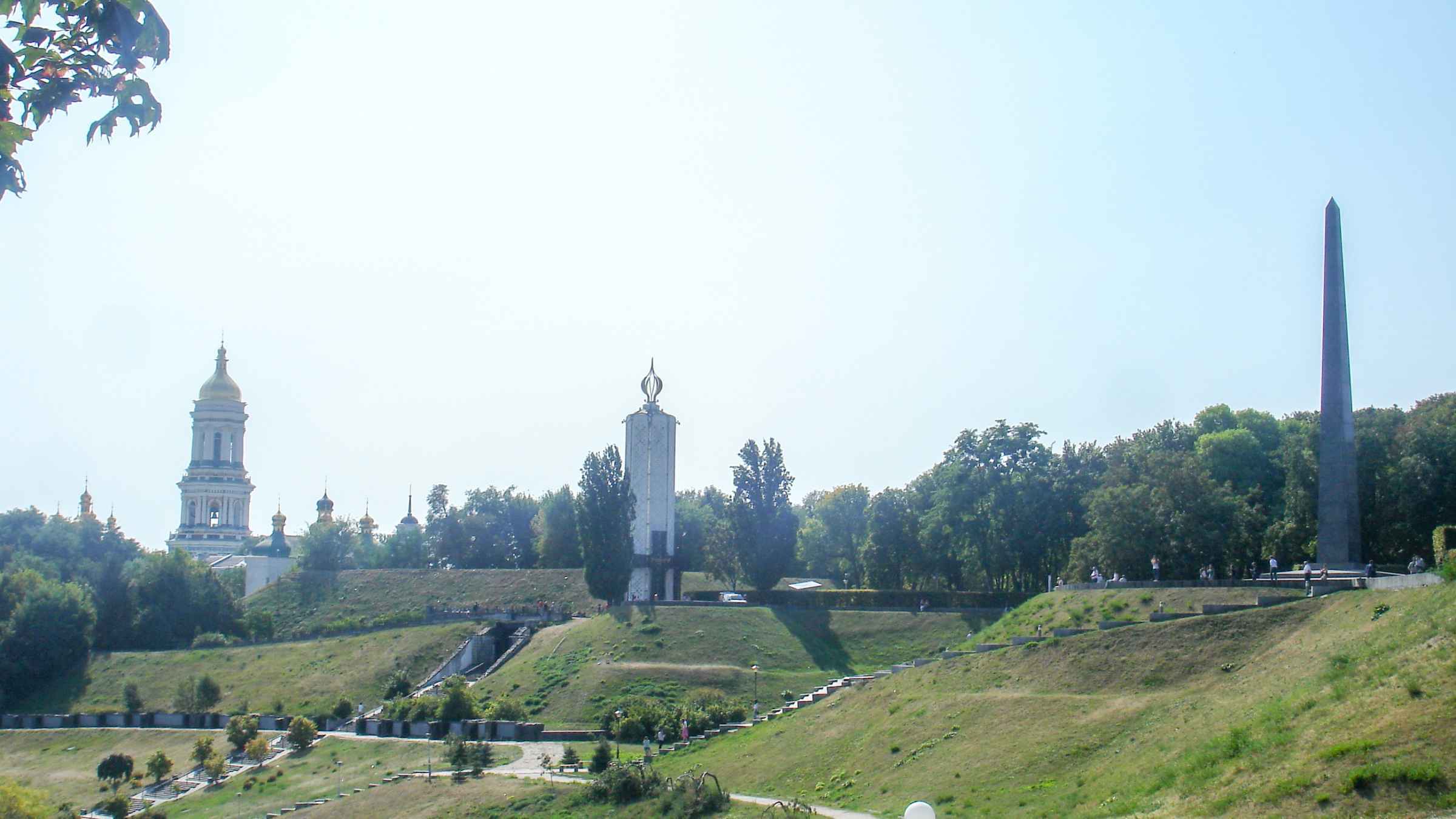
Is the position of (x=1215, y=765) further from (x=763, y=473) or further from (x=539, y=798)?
(x=763, y=473)

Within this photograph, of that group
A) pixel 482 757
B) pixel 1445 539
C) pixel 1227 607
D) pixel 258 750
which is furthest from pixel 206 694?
pixel 1445 539

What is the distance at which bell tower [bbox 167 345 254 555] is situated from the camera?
408ft

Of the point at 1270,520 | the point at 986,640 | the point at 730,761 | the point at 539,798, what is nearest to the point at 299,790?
the point at 539,798

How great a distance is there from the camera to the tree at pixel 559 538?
94000mm

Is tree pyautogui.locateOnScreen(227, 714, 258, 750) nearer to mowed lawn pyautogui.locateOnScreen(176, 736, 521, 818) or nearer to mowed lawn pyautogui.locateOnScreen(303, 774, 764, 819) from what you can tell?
mowed lawn pyautogui.locateOnScreen(176, 736, 521, 818)

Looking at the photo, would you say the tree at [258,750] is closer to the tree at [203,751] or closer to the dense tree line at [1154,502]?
the tree at [203,751]

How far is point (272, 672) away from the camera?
6372cm

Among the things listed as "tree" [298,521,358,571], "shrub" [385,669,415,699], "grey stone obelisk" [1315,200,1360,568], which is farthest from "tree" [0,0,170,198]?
"tree" [298,521,358,571]

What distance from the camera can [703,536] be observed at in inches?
3570

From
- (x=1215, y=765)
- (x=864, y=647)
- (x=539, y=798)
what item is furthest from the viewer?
(x=864, y=647)

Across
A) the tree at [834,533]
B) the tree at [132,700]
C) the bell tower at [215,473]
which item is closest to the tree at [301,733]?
the tree at [132,700]

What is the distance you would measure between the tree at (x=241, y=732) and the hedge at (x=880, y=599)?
24.9 meters

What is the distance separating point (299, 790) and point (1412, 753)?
3281 cm

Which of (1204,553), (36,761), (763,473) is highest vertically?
(763,473)
